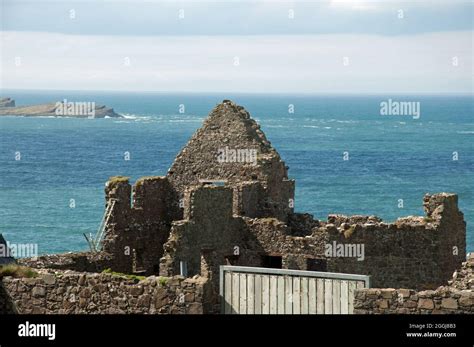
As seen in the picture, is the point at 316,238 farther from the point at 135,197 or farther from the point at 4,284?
the point at 4,284

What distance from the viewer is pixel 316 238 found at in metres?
51.0

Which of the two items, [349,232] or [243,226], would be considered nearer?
[349,232]

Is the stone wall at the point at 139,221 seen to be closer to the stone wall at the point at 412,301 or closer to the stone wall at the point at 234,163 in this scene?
the stone wall at the point at 234,163

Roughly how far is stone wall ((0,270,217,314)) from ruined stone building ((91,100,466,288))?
36.5ft

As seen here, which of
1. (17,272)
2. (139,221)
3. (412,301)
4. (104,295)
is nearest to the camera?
(412,301)

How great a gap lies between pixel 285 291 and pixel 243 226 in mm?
16023

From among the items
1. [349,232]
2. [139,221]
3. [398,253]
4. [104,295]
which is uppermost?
[104,295]

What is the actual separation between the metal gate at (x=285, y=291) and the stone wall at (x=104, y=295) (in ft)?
2.49

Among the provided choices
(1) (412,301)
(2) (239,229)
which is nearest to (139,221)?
(2) (239,229)

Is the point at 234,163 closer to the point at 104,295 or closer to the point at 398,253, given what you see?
the point at 398,253

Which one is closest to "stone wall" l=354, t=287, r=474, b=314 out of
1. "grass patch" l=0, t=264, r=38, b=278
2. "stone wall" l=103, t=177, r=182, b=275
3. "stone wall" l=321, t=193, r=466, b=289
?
"grass patch" l=0, t=264, r=38, b=278

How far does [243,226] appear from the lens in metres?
52.8

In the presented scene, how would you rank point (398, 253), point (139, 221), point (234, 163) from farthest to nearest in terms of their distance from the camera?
point (234, 163) → point (139, 221) → point (398, 253)

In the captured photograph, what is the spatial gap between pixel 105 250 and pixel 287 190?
7515mm
